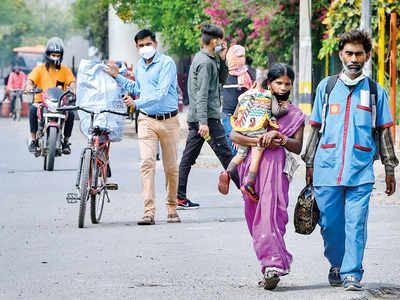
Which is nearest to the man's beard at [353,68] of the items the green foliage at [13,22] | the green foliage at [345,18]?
the green foliage at [345,18]

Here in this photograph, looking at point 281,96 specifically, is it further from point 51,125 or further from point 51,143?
point 51,125

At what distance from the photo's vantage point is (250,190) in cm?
675

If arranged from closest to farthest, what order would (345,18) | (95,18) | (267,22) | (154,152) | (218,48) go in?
(154,152) → (218,48) → (345,18) → (267,22) → (95,18)

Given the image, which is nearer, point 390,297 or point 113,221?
point 390,297

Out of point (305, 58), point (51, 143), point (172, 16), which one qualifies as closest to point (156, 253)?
point (51, 143)

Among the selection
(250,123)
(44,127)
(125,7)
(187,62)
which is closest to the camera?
(250,123)

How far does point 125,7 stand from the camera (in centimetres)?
3509

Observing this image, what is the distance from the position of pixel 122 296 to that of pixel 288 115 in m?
1.61

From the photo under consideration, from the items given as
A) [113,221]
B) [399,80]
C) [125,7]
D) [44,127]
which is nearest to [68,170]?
[44,127]

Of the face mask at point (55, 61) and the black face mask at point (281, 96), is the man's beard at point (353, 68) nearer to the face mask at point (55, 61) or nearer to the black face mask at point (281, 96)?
the black face mask at point (281, 96)

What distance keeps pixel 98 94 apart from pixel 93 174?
2.88 ft

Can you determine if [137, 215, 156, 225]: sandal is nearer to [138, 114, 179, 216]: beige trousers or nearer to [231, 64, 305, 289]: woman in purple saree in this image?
[138, 114, 179, 216]: beige trousers

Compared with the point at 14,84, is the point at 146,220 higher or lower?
lower

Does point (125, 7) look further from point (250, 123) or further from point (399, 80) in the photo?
point (250, 123)
